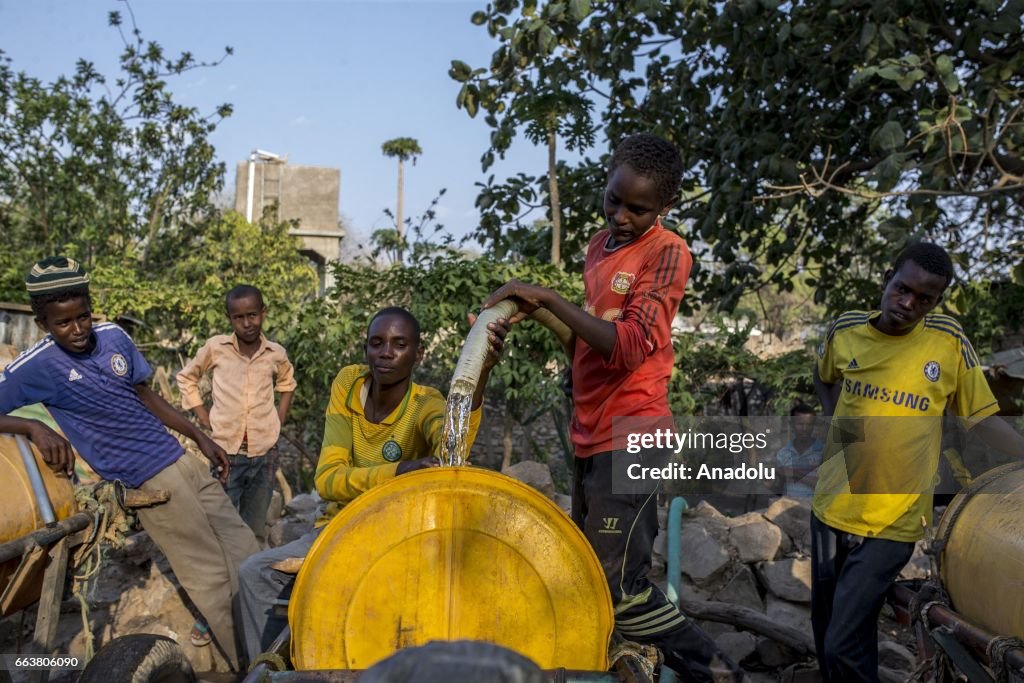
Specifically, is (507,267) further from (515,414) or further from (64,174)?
(64,174)

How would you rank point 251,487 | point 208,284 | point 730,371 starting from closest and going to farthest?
point 251,487 < point 730,371 < point 208,284

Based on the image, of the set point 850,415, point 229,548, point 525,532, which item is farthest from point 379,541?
point 229,548

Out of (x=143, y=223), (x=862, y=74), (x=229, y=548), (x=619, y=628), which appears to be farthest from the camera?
(x=143, y=223)

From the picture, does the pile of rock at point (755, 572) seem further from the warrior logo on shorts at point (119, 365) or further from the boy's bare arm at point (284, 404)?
the warrior logo on shorts at point (119, 365)

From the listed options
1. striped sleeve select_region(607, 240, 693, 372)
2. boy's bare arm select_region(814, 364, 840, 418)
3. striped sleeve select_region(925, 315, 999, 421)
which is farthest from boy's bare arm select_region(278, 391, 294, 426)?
striped sleeve select_region(925, 315, 999, 421)

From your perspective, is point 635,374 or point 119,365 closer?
point 635,374

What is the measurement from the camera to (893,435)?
10.4 feet

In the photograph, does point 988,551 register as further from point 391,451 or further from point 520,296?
point 391,451

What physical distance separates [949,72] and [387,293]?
430cm

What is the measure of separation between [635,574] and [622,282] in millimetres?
841

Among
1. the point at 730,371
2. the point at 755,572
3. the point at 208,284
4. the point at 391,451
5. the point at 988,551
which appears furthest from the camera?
the point at 208,284

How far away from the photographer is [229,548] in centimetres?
441

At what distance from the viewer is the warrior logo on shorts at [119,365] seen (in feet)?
13.0

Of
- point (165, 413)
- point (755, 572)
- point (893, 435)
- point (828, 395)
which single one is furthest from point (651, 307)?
point (755, 572)
